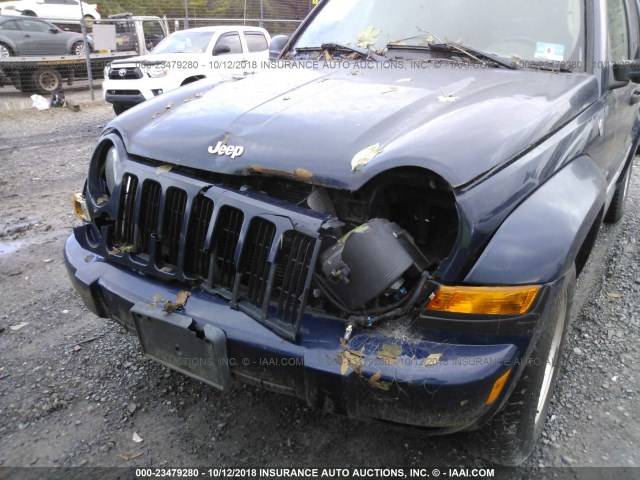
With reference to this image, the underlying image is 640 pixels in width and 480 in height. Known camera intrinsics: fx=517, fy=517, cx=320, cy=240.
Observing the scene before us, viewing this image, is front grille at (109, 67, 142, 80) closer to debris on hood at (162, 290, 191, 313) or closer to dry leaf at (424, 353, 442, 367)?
debris on hood at (162, 290, 191, 313)

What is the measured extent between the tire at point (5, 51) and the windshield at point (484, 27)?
1408 cm

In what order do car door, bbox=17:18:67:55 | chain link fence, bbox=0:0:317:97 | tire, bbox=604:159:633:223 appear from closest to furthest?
1. tire, bbox=604:159:633:223
2. chain link fence, bbox=0:0:317:97
3. car door, bbox=17:18:67:55

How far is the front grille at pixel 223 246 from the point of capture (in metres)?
1.86

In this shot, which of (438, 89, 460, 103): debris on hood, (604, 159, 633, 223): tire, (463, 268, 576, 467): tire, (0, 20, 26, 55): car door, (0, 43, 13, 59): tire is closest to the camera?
(463, 268, 576, 467): tire

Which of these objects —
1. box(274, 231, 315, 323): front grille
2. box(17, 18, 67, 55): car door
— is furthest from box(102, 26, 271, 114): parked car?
box(274, 231, 315, 323): front grille

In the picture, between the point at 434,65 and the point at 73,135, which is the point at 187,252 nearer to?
the point at 434,65

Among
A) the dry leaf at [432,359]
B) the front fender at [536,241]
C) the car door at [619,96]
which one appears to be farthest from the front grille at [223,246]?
the car door at [619,96]

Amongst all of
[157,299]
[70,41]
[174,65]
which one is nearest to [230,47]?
[174,65]

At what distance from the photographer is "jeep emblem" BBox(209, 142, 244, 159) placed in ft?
6.84

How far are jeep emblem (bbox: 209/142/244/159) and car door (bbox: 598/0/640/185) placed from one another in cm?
190

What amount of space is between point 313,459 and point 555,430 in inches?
44.5

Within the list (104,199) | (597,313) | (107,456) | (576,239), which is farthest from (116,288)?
(597,313)

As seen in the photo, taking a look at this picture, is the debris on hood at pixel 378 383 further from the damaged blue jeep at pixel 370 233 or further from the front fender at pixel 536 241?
the front fender at pixel 536 241

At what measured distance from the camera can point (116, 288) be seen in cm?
223
